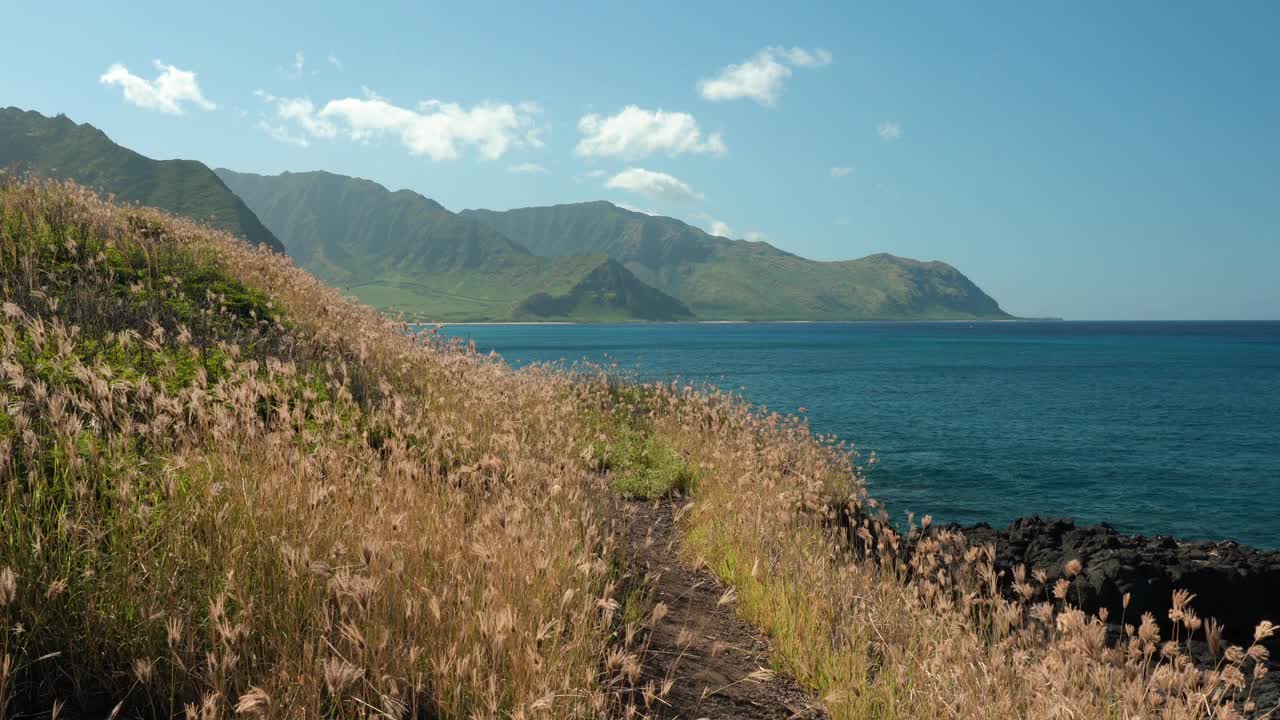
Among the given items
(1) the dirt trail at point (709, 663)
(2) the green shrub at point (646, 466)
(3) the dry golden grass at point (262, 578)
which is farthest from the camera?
(2) the green shrub at point (646, 466)

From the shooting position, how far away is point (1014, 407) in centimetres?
4234

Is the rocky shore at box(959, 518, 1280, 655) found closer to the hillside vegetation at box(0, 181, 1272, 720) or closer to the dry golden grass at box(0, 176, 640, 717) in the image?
the hillside vegetation at box(0, 181, 1272, 720)

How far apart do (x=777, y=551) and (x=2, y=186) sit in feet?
51.4

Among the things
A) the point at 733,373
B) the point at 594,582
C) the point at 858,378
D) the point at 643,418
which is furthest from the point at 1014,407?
the point at 594,582

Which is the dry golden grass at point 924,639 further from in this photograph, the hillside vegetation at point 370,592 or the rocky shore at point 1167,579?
the rocky shore at point 1167,579

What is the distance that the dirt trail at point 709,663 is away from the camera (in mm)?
4143

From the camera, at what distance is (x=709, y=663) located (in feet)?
15.4

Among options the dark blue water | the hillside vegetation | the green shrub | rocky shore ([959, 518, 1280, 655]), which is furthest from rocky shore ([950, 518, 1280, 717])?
the dark blue water

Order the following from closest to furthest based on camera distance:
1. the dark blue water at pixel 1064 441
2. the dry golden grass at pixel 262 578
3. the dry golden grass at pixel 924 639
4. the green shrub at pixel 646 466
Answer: the dry golden grass at pixel 262 578, the dry golden grass at pixel 924 639, the green shrub at pixel 646 466, the dark blue water at pixel 1064 441

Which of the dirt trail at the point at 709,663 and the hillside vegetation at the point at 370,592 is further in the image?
the dirt trail at the point at 709,663

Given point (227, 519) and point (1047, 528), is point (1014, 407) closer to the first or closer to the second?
point (1047, 528)

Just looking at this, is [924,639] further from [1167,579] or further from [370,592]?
[1167,579]

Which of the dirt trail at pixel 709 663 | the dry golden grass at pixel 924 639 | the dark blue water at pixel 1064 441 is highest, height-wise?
the dry golden grass at pixel 924 639

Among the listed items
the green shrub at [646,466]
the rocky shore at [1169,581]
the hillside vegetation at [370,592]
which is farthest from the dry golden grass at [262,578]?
the rocky shore at [1169,581]
